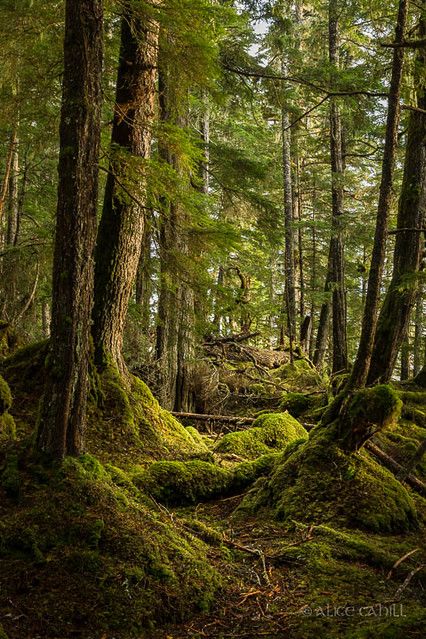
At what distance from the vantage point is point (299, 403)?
12094 mm

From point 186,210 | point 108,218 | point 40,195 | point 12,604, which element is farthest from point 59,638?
point 40,195

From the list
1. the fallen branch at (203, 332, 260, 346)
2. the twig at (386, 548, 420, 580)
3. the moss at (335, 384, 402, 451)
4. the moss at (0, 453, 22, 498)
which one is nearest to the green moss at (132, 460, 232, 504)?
the moss at (335, 384, 402, 451)

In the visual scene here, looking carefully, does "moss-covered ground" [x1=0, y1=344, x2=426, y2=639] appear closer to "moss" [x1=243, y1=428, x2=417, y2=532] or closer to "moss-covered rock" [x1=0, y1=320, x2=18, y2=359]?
"moss" [x1=243, y1=428, x2=417, y2=532]

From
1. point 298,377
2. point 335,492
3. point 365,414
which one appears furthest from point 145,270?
point 298,377

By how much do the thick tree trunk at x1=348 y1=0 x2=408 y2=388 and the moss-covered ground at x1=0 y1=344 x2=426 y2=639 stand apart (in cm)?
54

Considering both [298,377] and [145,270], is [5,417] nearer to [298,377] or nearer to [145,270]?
[145,270]

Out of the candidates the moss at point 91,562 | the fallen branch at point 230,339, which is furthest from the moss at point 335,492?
the fallen branch at point 230,339

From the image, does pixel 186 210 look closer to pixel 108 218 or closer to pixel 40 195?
pixel 108 218

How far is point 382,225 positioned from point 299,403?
6.94 m

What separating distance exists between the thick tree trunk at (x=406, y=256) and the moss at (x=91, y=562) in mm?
5698

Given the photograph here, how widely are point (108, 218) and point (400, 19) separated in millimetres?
4291

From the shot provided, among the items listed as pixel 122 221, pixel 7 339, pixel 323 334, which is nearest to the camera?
pixel 122 221

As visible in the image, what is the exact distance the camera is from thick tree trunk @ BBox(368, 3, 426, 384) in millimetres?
8688

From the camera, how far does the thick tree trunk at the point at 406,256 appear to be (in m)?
8.69
